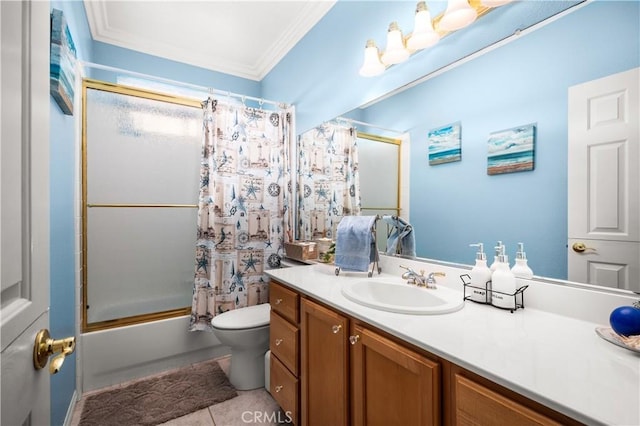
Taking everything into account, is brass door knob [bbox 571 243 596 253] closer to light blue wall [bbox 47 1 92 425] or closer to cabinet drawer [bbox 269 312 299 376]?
cabinet drawer [bbox 269 312 299 376]

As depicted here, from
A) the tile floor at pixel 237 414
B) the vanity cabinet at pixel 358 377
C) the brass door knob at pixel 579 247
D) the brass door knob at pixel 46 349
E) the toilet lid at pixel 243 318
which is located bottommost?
the tile floor at pixel 237 414

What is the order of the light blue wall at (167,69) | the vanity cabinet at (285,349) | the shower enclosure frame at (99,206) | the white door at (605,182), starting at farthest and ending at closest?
the light blue wall at (167,69) → the shower enclosure frame at (99,206) → the vanity cabinet at (285,349) → the white door at (605,182)

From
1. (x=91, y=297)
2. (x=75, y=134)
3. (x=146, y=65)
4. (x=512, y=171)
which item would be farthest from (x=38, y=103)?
(x=146, y=65)

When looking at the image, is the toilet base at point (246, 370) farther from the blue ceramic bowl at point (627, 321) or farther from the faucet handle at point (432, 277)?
the blue ceramic bowl at point (627, 321)

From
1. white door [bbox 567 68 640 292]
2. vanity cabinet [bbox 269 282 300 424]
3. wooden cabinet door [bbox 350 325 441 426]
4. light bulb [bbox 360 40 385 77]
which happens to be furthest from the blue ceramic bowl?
light bulb [bbox 360 40 385 77]

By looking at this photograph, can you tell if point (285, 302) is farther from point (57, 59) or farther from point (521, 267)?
point (57, 59)

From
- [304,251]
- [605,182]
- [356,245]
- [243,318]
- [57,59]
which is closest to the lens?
[605,182]

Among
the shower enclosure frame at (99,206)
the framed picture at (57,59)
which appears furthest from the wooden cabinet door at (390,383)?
the shower enclosure frame at (99,206)

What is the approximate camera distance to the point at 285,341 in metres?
1.48

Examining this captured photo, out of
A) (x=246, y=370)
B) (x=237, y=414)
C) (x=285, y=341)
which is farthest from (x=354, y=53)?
(x=237, y=414)

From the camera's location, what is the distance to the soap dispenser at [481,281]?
108 centimetres

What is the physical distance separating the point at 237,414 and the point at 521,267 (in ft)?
5.45

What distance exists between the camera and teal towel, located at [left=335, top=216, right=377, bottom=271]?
154 centimetres

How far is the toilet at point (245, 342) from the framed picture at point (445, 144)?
142cm
